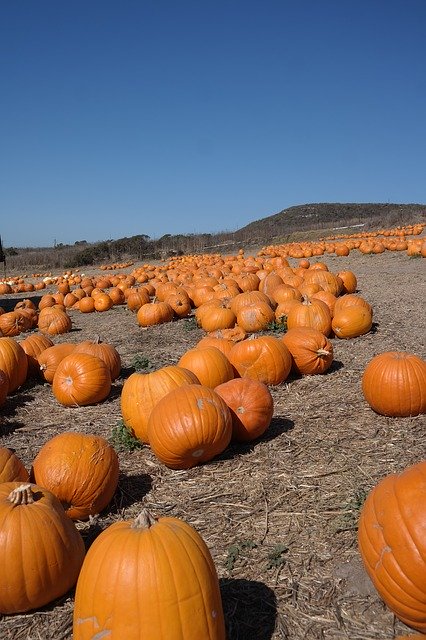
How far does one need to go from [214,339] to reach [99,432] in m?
1.91

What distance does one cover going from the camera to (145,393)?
14.5 ft

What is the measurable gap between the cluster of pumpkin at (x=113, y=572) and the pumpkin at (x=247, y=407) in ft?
5.73

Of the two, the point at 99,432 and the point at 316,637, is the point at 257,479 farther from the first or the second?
the point at 99,432

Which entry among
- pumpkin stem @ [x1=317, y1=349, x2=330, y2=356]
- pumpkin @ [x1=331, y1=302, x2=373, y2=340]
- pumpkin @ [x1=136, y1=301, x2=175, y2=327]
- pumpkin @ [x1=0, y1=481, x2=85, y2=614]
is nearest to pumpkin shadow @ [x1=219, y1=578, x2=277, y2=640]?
pumpkin @ [x1=0, y1=481, x2=85, y2=614]

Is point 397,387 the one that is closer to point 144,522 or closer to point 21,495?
point 144,522

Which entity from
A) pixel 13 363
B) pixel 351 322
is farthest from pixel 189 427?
pixel 351 322

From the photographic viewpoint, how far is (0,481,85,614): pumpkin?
2.48m

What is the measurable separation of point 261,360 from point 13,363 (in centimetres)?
307

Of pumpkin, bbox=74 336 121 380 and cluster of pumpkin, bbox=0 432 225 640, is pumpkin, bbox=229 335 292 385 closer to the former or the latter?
pumpkin, bbox=74 336 121 380

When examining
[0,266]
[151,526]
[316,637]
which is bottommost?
[316,637]

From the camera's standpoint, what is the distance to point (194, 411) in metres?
3.76

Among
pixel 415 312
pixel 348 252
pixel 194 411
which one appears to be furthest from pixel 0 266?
pixel 194 411

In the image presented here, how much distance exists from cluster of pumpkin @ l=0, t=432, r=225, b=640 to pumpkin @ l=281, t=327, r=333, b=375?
3661mm

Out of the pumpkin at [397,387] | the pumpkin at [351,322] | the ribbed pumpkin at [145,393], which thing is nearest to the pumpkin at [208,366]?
the ribbed pumpkin at [145,393]
